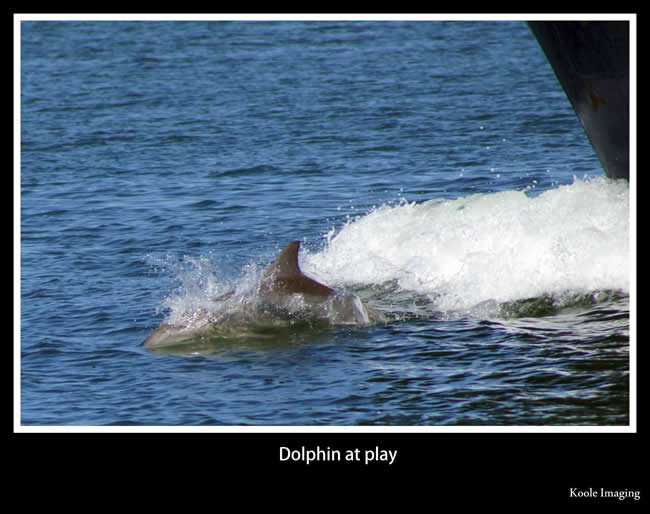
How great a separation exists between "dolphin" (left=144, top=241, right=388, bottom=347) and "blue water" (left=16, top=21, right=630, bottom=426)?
45 cm

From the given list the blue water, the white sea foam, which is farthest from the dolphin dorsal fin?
the white sea foam

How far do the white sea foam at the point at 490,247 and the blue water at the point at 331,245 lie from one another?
0.05m

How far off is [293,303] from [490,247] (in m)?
4.77

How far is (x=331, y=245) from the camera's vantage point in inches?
773

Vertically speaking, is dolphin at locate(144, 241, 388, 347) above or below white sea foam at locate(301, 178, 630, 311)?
below

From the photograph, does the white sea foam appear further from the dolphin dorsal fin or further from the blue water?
the dolphin dorsal fin

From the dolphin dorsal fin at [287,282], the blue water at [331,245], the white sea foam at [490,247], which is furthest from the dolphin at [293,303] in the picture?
the white sea foam at [490,247]

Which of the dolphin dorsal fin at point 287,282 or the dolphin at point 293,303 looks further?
the dolphin dorsal fin at point 287,282

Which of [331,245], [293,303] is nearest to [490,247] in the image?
[331,245]

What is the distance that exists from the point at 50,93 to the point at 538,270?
2977 centimetres

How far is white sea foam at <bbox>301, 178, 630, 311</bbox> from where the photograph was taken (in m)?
16.0

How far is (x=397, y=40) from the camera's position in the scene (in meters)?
53.3

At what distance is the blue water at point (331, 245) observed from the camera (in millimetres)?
11953

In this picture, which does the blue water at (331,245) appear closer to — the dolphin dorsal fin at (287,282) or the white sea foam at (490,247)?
the white sea foam at (490,247)
